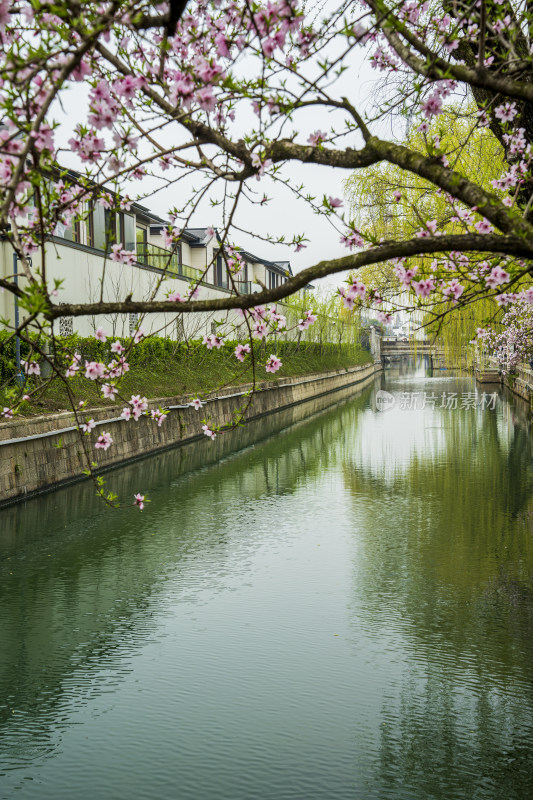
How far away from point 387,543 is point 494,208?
6.51m

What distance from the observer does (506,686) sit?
20.0ft

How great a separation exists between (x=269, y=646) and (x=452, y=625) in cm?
154

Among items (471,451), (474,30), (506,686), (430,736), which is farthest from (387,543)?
(471,451)

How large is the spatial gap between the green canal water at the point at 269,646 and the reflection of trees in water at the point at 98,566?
3 centimetres

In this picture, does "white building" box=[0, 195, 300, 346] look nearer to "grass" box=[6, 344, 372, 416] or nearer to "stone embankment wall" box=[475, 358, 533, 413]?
"grass" box=[6, 344, 372, 416]

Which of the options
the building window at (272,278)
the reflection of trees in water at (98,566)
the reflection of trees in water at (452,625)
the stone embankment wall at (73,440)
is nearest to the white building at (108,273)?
the stone embankment wall at (73,440)

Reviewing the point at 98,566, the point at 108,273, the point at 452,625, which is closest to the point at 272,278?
the point at 108,273

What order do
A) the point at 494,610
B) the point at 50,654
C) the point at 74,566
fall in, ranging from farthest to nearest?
1. the point at 74,566
2. the point at 494,610
3. the point at 50,654

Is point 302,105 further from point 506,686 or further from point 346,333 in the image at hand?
point 346,333

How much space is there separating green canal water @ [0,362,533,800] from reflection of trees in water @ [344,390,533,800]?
20 mm

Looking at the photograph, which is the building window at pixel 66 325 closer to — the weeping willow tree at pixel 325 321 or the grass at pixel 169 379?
the grass at pixel 169 379

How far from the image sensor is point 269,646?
6.93 m

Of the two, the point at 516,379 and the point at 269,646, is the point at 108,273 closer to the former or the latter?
the point at 516,379

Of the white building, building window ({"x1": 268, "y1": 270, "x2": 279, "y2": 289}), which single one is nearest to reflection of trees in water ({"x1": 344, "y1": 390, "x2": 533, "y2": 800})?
the white building
